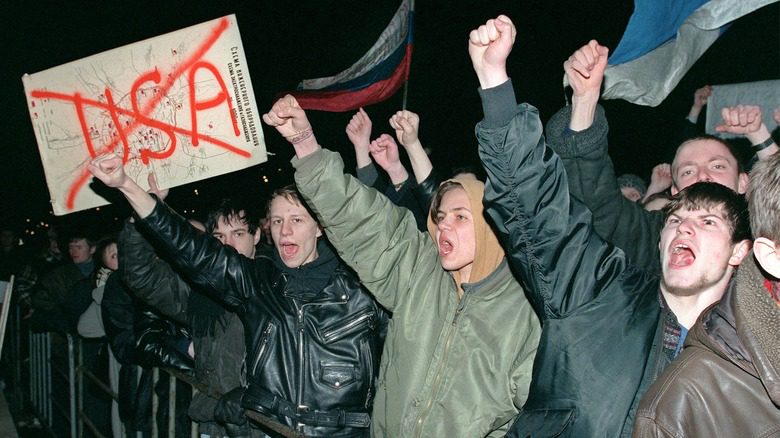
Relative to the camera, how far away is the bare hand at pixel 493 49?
226 centimetres

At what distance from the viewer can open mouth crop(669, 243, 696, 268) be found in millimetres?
2475

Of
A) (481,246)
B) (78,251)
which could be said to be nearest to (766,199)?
(481,246)

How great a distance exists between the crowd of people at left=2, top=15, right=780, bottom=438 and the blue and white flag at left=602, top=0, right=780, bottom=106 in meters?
0.42

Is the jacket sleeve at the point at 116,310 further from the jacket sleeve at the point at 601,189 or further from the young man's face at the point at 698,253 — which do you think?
the young man's face at the point at 698,253

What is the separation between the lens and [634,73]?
3.86m

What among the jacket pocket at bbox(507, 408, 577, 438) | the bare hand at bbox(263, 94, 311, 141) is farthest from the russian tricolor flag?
the jacket pocket at bbox(507, 408, 577, 438)

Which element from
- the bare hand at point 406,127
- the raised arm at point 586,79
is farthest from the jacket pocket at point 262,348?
the raised arm at point 586,79

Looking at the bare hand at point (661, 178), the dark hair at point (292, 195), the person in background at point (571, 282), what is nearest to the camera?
the person in background at point (571, 282)

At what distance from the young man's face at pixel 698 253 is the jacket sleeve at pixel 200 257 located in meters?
2.23

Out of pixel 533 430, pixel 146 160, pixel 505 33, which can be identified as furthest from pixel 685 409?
pixel 146 160

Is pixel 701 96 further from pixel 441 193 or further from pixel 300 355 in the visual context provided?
pixel 300 355

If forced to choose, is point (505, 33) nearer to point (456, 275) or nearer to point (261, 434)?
point (456, 275)

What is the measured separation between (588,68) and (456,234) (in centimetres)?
92

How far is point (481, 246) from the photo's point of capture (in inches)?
122
